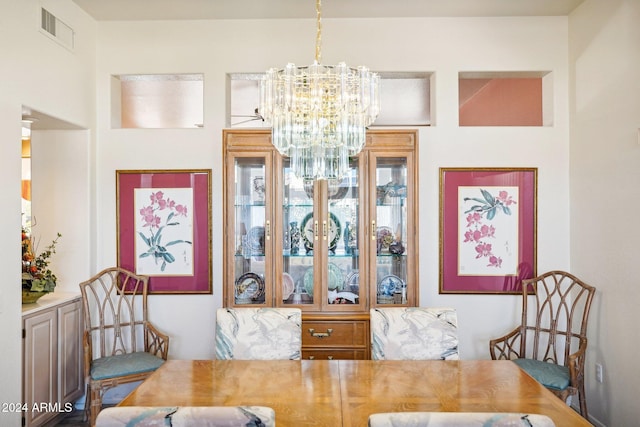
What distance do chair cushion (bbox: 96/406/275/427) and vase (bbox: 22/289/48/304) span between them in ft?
6.90

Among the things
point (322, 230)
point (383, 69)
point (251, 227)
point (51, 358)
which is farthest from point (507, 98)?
point (51, 358)

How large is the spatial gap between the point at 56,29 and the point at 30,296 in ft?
5.66

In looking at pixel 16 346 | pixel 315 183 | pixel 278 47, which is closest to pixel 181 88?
pixel 278 47

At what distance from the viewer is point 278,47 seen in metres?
A: 3.50

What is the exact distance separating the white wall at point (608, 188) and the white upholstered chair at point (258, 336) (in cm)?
199

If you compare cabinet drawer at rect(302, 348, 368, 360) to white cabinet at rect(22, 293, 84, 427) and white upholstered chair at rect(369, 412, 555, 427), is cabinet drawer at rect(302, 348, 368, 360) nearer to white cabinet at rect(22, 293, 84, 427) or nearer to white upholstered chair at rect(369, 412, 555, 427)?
white cabinet at rect(22, 293, 84, 427)

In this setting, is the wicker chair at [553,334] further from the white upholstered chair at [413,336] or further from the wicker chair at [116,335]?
the wicker chair at [116,335]

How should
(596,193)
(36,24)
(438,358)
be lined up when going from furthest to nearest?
(596,193)
(36,24)
(438,358)

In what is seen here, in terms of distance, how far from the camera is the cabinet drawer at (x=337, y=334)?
3.13 meters

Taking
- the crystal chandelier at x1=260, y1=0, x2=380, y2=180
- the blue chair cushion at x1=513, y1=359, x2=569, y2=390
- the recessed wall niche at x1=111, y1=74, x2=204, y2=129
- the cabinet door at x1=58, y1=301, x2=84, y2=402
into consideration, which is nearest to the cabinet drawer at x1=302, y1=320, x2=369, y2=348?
the blue chair cushion at x1=513, y1=359, x2=569, y2=390

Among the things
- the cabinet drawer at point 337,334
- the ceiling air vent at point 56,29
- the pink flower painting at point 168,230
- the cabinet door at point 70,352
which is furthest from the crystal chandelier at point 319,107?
the cabinet door at point 70,352

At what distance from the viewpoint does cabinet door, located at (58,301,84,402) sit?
3145 mm

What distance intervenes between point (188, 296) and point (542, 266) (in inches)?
105

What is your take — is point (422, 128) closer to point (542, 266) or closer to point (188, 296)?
point (542, 266)
